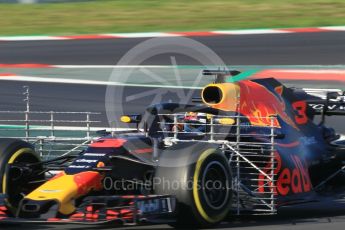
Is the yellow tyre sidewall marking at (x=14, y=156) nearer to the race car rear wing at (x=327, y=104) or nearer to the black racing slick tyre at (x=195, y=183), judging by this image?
the black racing slick tyre at (x=195, y=183)

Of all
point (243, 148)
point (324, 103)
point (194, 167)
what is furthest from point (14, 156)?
point (324, 103)

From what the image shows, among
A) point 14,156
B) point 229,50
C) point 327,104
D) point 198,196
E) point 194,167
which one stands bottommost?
point 198,196

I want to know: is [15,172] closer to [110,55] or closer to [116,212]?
[116,212]

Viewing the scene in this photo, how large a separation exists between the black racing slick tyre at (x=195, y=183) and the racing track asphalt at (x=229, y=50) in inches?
357

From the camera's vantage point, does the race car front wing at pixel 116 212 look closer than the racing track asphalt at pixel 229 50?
Yes

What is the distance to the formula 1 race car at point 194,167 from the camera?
7082mm

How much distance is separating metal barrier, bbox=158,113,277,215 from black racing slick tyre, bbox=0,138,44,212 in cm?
138

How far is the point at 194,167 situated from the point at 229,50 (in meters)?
10.8

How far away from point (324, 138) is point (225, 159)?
2020 mm

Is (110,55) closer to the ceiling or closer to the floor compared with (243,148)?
closer to the ceiling

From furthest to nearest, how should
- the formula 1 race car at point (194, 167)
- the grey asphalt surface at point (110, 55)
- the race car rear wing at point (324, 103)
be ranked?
1. the grey asphalt surface at point (110, 55)
2. the race car rear wing at point (324, 103)
3. the formula 1 race car at point (194, 167)

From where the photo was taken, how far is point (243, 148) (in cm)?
817

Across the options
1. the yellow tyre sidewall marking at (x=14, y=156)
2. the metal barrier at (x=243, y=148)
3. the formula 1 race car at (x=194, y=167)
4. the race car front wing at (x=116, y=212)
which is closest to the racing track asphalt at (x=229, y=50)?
the formula 1 race car at (x=194, y=167)

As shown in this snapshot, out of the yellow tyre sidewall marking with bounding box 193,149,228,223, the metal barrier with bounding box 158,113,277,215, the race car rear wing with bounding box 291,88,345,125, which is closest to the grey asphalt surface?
the race car rear wing with bounding box 291,88,345,125
